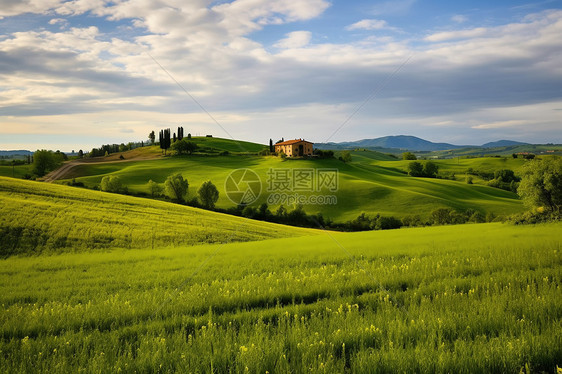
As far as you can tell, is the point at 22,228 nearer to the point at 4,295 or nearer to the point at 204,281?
the point at 4,295

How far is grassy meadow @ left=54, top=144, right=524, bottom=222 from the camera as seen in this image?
238 feet

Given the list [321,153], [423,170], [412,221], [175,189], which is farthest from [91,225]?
[423,170]

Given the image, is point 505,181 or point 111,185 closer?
point 111,185

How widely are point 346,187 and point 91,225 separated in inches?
2592

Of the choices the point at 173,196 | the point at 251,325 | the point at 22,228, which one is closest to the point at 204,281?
the point at 251,325

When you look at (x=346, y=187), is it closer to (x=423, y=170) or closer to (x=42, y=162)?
(x=423, y=170)

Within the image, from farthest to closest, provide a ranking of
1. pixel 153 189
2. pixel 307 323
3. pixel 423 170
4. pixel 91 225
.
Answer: pixel 423 170
pixel 153 189
pixel 91 225
pixel 307 323

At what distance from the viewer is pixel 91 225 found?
90.5 ft

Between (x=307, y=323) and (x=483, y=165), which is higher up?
(x=483, y=165)

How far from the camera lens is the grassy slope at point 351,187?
72.9 metres

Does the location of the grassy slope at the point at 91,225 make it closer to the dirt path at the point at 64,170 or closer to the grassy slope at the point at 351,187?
the grassy slope at the point at 351,187

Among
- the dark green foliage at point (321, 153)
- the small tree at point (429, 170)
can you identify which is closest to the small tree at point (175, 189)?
the dark green foliage at point (321, 153)

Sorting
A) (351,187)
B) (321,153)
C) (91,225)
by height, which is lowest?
(91,225)

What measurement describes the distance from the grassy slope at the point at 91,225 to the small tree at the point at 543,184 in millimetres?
26632
